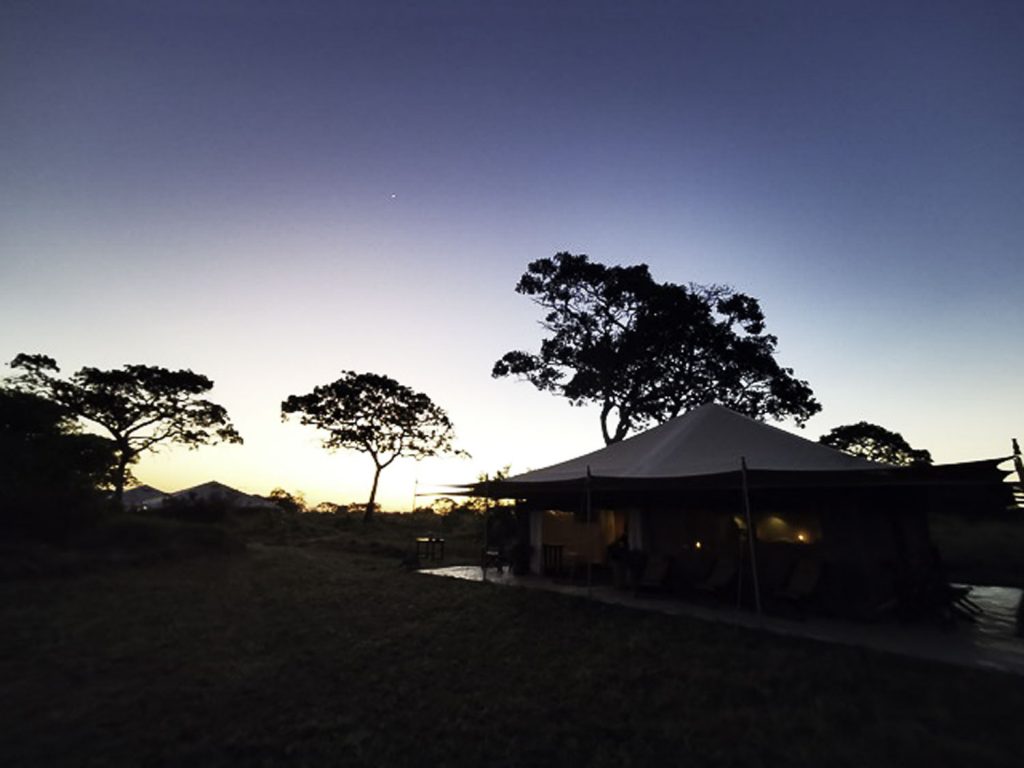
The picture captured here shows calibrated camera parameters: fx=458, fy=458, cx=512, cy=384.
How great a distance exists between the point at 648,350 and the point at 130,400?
27.1 meters

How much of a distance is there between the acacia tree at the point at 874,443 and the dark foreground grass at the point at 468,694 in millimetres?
37942

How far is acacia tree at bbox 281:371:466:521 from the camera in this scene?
2895cm

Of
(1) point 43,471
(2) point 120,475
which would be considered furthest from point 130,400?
(1) point 43,471

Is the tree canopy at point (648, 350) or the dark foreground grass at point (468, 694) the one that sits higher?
the tree canopy at point (648, 350)

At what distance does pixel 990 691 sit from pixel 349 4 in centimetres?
1482

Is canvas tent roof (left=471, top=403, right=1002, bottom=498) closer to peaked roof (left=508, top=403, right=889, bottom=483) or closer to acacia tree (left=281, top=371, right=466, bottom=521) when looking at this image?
peaked roof (left=508, top=403, right=889, bottom=483)

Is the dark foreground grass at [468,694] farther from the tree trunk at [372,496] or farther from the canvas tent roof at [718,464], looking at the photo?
the tree trunk at [372,496]

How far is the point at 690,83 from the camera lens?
11.6 m

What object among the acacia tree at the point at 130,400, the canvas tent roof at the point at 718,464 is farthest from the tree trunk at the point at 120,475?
the canvas tent roof at the point at 718,464

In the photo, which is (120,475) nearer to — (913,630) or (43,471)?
(43,471)

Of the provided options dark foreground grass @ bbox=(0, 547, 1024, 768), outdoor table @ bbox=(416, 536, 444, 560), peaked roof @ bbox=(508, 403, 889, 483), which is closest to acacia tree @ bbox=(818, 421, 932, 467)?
peaked roof @ bbox=(508, 403, 889, 483)

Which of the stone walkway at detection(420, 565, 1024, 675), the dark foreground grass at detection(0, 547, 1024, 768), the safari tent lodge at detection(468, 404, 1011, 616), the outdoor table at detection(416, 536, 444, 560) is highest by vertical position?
the safari tent lodge at detection(468, 404, 1011, 616)

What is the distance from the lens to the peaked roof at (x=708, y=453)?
8.82 m

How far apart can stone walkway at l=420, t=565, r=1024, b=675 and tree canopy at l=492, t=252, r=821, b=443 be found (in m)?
9.97
